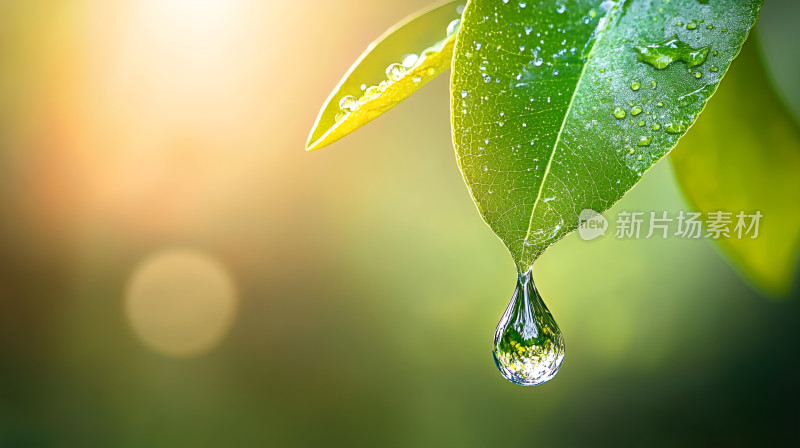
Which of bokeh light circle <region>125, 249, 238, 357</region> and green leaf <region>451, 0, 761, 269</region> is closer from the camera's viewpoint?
green leaf <region>451, 0, 761, 269</region>

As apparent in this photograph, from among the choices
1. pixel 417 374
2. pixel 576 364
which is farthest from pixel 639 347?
pixel 417 374

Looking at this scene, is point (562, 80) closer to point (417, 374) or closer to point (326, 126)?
point (326, 126)

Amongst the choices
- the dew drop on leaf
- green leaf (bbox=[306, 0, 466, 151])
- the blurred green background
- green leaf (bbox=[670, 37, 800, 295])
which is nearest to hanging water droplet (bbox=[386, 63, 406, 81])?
green leaf (bbox=[306, 0, 466, 151])

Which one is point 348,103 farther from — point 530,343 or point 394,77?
point 530,343

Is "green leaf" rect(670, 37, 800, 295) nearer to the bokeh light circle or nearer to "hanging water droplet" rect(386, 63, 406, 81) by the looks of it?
"hanging water droplet" rect(386, 63, 406, 81)

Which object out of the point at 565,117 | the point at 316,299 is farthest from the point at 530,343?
the point at 316,299

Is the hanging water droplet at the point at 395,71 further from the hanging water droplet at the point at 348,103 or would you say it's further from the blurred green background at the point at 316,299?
the blurred green background at the point at 316,299
